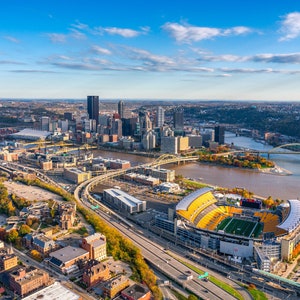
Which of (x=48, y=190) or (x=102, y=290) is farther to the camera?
(x=48, y=190)

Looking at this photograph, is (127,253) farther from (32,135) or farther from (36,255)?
(32,135)

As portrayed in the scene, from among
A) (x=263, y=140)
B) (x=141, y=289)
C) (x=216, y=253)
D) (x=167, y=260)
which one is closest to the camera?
(x=141, y=289)

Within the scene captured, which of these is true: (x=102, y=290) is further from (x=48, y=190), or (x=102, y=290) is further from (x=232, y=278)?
(x=48, y=190)

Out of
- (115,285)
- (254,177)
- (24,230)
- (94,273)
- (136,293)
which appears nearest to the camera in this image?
(136,293)

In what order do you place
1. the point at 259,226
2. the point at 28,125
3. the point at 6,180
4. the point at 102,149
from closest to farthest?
the point at 259,226
the point at 6,180
the point at 102,149
the point at 28,125

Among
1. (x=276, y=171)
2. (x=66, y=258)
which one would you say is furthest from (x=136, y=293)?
(x=276, y=171)

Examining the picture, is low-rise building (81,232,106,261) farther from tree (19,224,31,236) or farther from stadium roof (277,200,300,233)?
stadium roof (277,200,300,233)

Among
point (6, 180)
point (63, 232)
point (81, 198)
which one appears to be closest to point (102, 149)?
point (6, 180)
